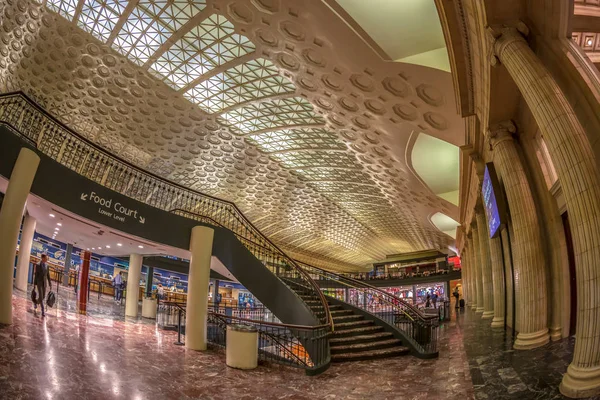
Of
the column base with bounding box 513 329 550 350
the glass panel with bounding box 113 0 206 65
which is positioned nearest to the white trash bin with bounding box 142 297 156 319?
the glass panel with bounding box 113 0 206 65

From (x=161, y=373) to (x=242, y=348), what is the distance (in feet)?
5.89

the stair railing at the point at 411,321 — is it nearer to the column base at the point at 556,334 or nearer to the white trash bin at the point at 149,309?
the column base at the point at 556,334

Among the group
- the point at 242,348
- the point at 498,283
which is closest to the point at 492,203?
the point at 498,283

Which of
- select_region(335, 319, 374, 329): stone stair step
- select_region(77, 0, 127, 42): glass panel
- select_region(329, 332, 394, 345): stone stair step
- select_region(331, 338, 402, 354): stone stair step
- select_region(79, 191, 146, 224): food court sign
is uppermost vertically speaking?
select_region(77, 0, 127, 42): glass panel

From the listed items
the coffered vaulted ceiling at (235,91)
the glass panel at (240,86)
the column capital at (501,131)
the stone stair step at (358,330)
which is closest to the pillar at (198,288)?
the stone stair step at (358,330)

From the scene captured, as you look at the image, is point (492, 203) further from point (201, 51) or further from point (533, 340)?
point (201, 51)

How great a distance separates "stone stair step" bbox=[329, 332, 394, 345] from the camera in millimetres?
8852

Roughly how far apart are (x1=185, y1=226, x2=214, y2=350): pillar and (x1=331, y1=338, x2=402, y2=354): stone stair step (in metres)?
3.32

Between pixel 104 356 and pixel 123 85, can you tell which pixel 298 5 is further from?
pixel 123 85

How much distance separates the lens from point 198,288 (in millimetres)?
9477

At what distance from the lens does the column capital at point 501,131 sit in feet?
23.9

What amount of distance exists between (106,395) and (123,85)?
18.3 m

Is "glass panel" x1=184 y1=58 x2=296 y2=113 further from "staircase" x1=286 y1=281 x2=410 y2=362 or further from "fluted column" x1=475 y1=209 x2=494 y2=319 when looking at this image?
"staircase" x1=286 y1=281 x2=410 y2=362

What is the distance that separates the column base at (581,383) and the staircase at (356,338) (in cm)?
505
